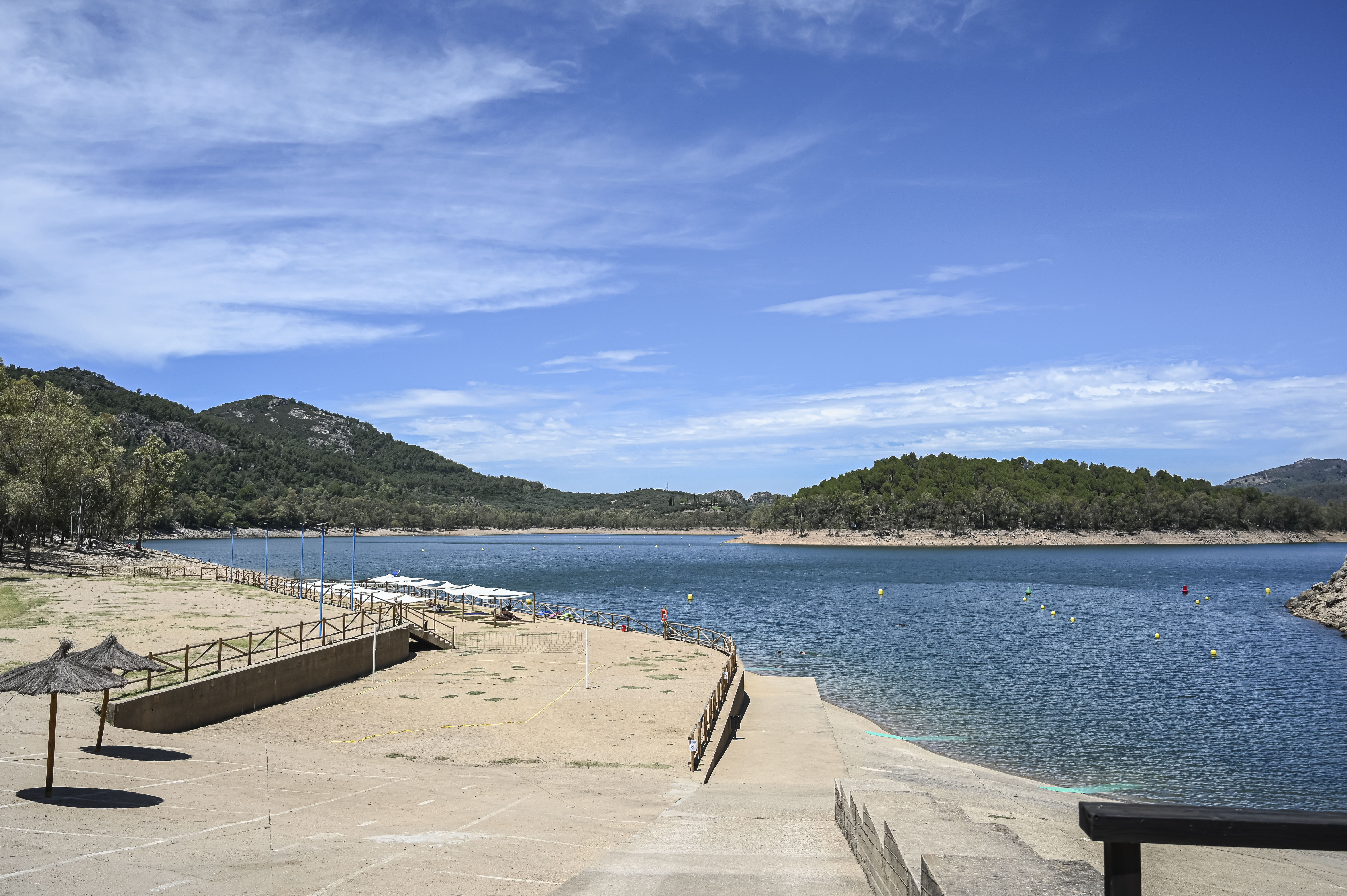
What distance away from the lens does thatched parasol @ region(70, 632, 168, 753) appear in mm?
15672

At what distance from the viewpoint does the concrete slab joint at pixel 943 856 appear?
4977 millimetres

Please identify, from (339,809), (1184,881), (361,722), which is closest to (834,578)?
(361,722)

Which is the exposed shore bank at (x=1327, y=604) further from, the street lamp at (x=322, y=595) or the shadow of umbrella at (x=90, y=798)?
the shadow of umbrella at (x=90, y=798)

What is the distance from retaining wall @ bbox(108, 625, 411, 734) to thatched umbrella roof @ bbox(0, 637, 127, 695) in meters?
6.97

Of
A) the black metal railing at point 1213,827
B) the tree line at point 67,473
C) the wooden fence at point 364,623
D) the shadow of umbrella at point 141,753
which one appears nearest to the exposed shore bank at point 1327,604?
the wooden fence at point 364,623

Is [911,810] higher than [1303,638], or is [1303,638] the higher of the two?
[911,810]

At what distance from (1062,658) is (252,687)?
4019 cm

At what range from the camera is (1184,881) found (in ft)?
21.4

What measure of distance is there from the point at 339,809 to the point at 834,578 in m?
96.0

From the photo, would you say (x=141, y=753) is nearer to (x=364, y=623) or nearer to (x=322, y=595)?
(x=322, y=595)

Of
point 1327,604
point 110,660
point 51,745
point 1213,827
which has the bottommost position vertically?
point 1327,604

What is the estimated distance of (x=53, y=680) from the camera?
1406cm

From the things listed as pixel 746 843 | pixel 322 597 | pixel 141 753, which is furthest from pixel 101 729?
pixel 322 597

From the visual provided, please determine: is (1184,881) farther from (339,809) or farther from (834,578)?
(834,578)
